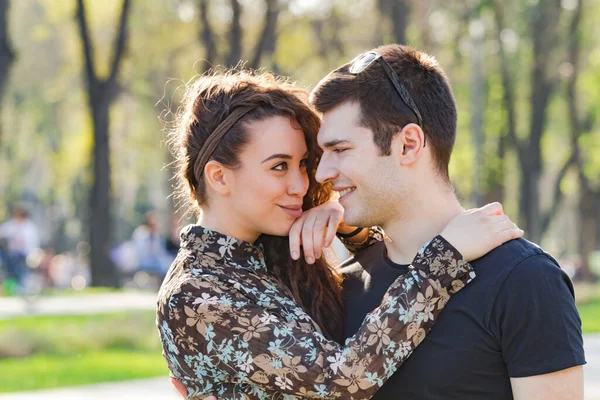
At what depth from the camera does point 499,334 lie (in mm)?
3402

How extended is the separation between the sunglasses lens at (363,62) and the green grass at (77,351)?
309 inches

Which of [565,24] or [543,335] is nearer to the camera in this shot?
A: [543,335]

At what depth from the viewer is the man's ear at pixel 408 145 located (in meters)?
3.78

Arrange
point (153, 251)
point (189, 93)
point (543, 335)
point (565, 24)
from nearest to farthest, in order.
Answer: point (543, 335), point (189, 93), point (153, 251), point (565, 24)

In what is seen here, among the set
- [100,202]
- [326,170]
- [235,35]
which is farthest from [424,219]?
[100,202]

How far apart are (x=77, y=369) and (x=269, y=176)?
28.1 ft

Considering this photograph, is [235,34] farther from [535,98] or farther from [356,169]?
[356,169]

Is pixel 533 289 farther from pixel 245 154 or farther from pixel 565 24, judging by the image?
pixel 565 24

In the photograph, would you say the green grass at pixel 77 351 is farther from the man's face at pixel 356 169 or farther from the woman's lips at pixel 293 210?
the man's face at pixel 356 169

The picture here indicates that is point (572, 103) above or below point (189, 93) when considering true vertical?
below

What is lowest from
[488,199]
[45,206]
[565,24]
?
[45,206]

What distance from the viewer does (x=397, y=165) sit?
3.82 metres

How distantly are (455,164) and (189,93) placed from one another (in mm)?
29790

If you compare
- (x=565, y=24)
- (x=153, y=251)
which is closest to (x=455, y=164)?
(x=565, y=24)
